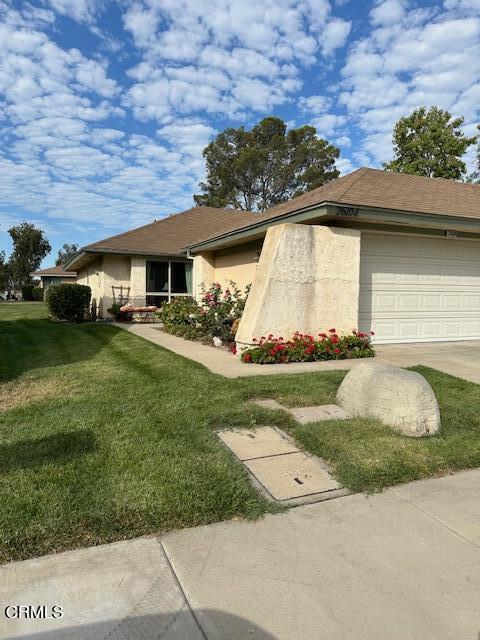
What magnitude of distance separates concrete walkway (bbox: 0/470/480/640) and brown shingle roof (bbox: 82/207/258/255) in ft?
41.0

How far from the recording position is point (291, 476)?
342 cm

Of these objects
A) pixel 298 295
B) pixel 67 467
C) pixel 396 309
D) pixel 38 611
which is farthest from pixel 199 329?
pixel 38 611

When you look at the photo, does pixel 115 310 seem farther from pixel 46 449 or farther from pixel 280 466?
pixel 280 466

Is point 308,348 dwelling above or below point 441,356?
above

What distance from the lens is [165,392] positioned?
18.0 feet

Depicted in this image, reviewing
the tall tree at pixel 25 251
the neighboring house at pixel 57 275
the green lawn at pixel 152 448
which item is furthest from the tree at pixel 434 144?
the tall tree at pixel 25 251

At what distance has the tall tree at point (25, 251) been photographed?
1909 inches

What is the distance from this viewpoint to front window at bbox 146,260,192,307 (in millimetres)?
17125

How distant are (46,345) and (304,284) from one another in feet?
18.8

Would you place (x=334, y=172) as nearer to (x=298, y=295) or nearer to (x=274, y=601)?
(x=298, y=295)

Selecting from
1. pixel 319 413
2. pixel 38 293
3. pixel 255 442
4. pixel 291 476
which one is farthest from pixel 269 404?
pixel 38 293

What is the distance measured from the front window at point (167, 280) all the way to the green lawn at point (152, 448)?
10.5 metres

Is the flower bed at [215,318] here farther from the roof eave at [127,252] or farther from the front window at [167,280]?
the front window at [167,280]

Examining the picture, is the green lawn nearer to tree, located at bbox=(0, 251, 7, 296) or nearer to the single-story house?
the single-story house
